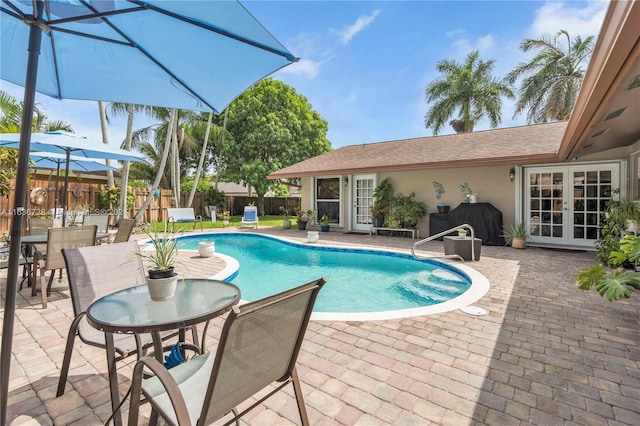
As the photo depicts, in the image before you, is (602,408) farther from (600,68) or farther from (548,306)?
(600,68)

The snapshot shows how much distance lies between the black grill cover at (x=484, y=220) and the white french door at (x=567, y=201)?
0.91 meters

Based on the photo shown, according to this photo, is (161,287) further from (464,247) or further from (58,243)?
(464,247)

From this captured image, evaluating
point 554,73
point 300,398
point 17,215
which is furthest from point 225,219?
point 554,73

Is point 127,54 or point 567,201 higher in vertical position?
point 127,54

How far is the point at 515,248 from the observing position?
9016mm

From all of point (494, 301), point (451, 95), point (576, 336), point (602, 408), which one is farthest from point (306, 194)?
point (451, 95)

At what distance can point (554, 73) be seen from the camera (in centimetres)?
1842

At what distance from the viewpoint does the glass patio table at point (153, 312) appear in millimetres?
1769

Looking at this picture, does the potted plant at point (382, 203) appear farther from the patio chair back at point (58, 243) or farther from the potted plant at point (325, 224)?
the patio chair back at point (58, 243)

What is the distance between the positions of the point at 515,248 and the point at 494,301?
5.60 metres

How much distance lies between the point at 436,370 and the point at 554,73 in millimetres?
22410

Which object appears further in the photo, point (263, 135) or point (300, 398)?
point (263, 135)

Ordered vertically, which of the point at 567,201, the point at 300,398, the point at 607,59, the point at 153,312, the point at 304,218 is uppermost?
the point at 607,59

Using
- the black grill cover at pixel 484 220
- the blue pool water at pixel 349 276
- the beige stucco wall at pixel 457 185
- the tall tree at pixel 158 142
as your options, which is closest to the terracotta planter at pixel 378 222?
the beige stucco wall at pixel 457 185
